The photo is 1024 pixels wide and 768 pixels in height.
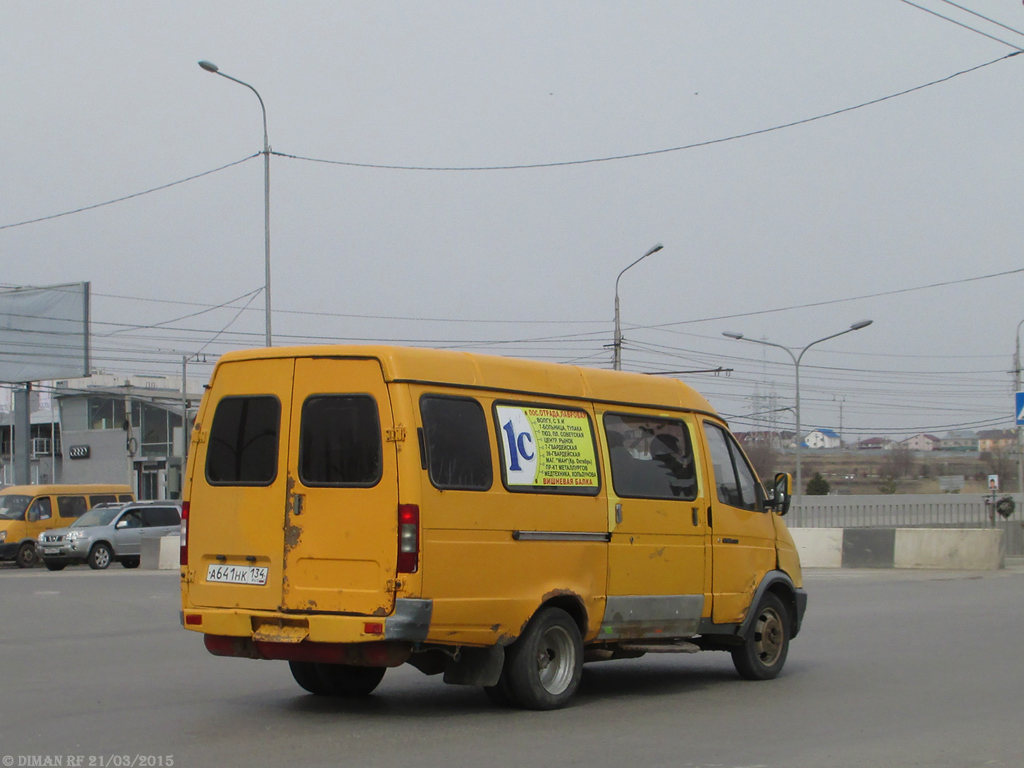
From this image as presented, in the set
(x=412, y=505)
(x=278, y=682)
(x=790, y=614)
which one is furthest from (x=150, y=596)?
(x=412, y=505)

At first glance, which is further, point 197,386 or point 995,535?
point 197,386

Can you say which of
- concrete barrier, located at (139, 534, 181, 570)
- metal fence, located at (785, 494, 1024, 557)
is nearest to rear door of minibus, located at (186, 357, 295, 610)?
concrete barrier, located at (139, 534, 181, 570)

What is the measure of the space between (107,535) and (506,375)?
2606 cm

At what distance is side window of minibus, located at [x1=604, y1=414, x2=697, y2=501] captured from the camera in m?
8.98

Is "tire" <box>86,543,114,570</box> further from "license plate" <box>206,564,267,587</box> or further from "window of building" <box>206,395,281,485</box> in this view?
"license plate" <box>206,564,267,587</box>

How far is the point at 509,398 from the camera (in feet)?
27.2

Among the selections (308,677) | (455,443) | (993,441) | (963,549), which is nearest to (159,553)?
(963,549)

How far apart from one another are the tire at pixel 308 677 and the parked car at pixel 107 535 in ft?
80.5

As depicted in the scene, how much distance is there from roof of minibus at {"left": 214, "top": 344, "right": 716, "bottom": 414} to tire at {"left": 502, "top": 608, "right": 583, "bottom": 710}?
158 cm

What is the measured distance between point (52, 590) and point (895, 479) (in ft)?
189

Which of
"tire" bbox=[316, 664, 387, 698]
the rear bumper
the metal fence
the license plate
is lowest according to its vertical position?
the metal fence

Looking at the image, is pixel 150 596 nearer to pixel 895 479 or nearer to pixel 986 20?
pixel 986 20

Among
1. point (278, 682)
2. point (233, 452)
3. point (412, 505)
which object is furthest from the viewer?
point (278, 682)

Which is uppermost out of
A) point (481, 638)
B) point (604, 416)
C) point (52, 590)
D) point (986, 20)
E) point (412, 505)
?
point (986, 20)
